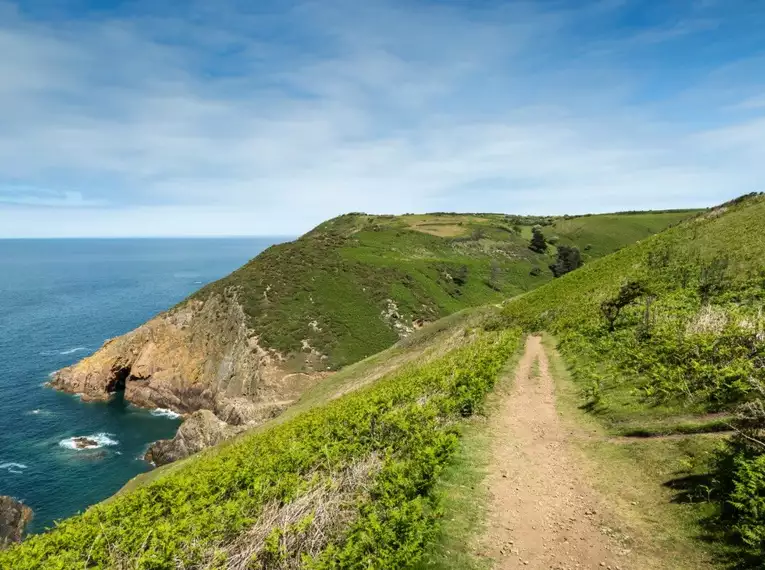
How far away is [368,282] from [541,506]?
77.2 metres

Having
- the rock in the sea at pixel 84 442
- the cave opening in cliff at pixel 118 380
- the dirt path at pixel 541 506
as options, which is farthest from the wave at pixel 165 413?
the dirt path at pixel 541 506

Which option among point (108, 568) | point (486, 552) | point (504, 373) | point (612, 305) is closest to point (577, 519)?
point (486, 552)

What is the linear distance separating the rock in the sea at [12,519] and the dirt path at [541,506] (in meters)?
44.7

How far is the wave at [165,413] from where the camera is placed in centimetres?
6896

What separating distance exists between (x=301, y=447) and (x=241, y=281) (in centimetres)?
7066

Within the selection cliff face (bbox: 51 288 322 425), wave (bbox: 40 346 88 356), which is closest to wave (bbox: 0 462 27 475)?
cliff face (bbox: 51 288 322 425)

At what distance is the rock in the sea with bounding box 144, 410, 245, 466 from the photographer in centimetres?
4731

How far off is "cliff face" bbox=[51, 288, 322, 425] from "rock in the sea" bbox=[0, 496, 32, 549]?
22.9 m

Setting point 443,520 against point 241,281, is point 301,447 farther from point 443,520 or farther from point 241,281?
point 241,281

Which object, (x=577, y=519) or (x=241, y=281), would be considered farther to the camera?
(x=241, y=281)

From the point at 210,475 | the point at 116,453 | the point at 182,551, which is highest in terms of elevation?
the point at 182,551

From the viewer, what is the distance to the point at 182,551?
35.3ft

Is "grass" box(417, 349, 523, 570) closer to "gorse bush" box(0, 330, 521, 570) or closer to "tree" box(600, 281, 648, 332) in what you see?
"gorse bush" box(0, 330, 521, 570)

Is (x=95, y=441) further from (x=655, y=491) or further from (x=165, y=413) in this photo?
(x=655, y=491)
